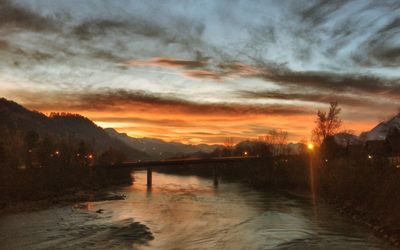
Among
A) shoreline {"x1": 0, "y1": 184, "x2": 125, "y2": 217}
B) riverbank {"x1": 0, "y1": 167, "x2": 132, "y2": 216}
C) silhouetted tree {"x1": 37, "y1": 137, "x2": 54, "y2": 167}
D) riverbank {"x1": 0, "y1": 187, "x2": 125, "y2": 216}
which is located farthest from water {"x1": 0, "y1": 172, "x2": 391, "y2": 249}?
silhouetted tree {"x1": 37, "y1": 137, "x2": 54, "y2": 167}

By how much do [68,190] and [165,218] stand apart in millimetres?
37944

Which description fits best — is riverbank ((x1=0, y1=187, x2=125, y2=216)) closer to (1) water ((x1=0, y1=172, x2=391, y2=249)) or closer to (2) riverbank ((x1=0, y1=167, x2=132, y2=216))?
(2) riverbank ((x1=0, y1=167, x2=132, y2=216))

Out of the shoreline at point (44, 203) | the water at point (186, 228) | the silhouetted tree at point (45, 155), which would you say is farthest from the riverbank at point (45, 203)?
the silhouetted tree at point (45, 155)

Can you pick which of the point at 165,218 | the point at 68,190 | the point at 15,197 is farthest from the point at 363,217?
the point at 68,190

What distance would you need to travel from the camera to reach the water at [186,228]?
31953 millimetres

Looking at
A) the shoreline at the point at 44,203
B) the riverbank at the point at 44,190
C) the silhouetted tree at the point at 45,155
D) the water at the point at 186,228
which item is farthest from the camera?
the silhouetted tree at the point at 45,155

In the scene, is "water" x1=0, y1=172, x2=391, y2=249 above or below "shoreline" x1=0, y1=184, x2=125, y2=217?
below

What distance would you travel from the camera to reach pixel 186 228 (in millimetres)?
40188

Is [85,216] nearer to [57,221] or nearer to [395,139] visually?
[57,221]

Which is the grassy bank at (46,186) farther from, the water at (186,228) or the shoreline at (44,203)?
the water at (186,228)

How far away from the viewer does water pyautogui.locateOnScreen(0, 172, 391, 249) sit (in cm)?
3195

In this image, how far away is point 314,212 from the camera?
165 feet

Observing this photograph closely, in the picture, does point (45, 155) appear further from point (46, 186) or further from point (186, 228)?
point (186, 228)

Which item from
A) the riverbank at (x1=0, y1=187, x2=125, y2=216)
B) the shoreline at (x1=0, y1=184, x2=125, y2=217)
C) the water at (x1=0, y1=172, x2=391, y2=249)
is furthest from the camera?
the riverbank at (x1=0, y1=187, x2=125, y2=216)
